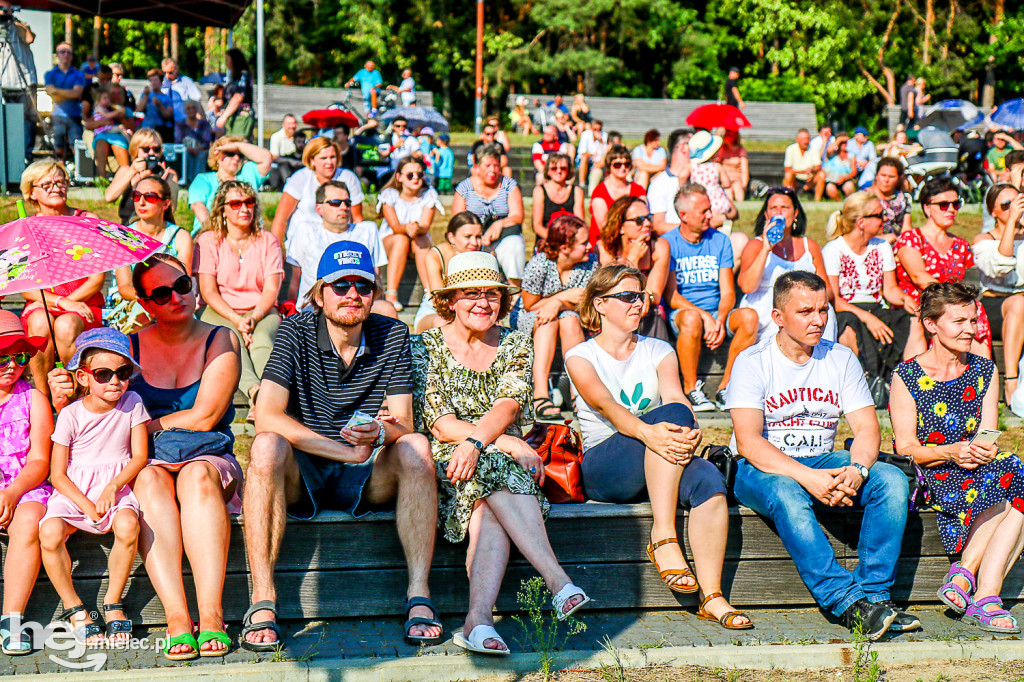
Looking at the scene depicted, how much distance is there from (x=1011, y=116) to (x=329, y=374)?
13.4 m

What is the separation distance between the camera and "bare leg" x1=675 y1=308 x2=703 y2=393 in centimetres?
659

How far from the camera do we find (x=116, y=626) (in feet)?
12.8

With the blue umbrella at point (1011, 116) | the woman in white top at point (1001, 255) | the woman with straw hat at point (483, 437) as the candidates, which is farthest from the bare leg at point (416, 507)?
the blue umbrella at point (1011, 116)

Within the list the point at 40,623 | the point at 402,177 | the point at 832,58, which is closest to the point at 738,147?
the point at 402,177

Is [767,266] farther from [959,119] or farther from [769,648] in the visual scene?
[959,119]

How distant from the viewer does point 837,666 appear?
391cm

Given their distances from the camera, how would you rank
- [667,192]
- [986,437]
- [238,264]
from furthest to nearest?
[667,192] < [238,264] < [986,437]

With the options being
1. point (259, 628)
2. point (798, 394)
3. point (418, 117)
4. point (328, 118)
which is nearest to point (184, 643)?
point (259, 628)

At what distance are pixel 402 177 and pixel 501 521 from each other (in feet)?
15.7

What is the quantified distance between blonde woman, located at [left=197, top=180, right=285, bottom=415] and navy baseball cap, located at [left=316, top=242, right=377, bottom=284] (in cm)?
217

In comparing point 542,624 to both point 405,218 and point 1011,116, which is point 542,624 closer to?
point 405,218

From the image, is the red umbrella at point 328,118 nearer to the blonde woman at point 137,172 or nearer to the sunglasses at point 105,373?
the blonde woman at point 137,172

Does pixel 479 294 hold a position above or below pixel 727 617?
above

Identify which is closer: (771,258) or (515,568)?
(515,568)
